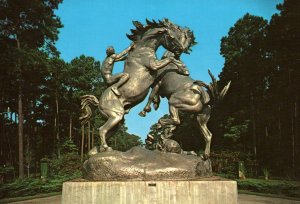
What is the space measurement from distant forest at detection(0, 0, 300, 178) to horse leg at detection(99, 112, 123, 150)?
36.2 ft

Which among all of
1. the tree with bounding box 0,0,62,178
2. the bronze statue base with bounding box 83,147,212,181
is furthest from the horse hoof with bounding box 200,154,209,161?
the tree with bounding box 0,0,62,178

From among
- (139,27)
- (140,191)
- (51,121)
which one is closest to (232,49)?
(51,121)

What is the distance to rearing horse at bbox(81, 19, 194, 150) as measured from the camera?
7379mm

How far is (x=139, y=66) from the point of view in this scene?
7672 millimetres

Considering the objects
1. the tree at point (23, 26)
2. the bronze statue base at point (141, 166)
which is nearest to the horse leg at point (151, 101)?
the bronze statue base at point (141, 166)

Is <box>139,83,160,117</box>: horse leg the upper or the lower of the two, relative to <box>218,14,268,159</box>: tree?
lower

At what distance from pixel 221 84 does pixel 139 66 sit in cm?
2914

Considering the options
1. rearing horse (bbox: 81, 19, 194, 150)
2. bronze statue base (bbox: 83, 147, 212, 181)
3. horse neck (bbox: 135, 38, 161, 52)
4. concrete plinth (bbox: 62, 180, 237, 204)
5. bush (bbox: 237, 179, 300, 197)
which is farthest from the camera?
bush (bbox: 237, 179, 300, 197)

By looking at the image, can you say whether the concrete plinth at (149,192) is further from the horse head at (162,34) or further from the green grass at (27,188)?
the green grass at (27,188)

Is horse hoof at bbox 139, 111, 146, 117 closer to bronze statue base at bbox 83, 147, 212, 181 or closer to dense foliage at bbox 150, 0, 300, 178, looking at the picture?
bronze statue base at bbox 83, 147, 212, 181

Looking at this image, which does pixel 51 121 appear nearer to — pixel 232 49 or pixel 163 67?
pixel 232 49

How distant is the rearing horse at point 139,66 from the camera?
7.38m

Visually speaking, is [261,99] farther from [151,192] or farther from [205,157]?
[151,192]

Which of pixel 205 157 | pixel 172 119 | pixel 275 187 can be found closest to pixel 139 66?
pixel 172 119
